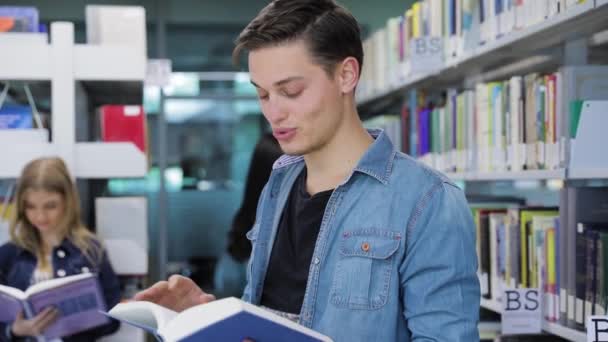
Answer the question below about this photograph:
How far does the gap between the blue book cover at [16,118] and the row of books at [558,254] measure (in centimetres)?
202

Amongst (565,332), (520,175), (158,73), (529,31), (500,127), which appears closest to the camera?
(565,332)

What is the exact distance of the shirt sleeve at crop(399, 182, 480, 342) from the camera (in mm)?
1271

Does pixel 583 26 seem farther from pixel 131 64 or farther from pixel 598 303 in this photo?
pixel 131 64

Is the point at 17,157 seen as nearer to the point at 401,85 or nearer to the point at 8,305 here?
the point at 8,305

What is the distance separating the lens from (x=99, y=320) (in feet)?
9.26

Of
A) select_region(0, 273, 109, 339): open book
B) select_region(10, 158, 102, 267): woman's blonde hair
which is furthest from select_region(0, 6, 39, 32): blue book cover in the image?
select_region(0, 273, 109, 339): open book

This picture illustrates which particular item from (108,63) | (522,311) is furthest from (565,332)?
(108,63)

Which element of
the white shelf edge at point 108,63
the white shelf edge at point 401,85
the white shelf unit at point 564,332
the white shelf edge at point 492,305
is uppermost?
the white shelf edge at point 108,63

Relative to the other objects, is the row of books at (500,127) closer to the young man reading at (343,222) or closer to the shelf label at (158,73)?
Result: the young man reading at (343,222)

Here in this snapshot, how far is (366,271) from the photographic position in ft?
4.43

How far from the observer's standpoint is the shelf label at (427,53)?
2840mm

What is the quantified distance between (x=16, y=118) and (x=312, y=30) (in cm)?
223

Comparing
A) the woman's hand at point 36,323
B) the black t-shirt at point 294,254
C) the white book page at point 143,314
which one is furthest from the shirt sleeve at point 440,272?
the woman's hand at point 36,323

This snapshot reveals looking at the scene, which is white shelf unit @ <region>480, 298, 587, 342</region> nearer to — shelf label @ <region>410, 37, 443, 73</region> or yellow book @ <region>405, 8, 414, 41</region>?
shelf label @ <region>410, 37, 443, 73</region>
